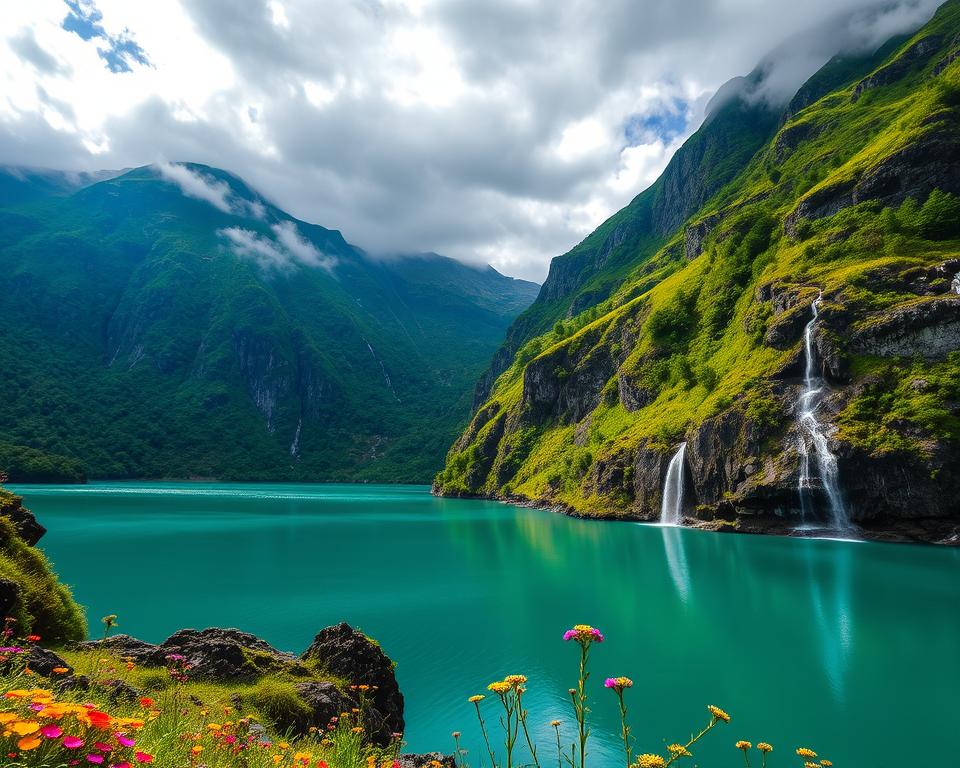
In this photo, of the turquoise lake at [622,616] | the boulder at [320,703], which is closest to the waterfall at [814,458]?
the turquoise lake at [622,616]

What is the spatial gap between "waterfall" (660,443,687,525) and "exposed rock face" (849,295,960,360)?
72.8ft

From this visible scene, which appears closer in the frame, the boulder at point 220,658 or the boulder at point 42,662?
the boulder at point 42,662

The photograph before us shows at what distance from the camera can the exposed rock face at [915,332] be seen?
161ft

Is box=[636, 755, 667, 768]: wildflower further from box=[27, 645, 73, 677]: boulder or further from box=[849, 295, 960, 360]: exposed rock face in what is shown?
box=[849, 295, 960, 360]: exposed rock face

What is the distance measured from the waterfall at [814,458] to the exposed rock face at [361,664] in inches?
1971

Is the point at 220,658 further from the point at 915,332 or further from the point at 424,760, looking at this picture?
the point at 915,332

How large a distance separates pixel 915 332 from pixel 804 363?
9.96 metres

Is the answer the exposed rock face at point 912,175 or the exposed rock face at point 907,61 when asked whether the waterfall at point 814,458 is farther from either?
the exposed rock face at point 907,61

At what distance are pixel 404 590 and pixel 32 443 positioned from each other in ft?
675

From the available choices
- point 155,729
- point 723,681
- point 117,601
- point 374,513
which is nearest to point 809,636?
point 723,681

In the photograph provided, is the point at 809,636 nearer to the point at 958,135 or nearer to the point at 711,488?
the point at 711,488

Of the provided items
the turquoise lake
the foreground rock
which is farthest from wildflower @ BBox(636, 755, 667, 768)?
the turquoise lake

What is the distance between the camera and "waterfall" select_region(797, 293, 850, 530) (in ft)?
163

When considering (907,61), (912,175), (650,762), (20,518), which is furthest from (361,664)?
(907,61)
